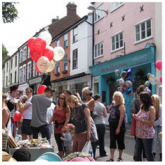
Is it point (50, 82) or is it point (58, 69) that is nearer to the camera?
point (58, 69)

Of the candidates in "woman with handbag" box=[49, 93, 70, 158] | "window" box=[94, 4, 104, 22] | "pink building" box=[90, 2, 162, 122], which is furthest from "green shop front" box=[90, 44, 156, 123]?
"woman with handbag" box=[49, 93, 70, 158]

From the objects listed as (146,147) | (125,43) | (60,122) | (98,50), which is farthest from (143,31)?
(146,147)

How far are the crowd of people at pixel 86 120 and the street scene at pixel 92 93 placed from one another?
2 centimetres

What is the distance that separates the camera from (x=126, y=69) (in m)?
15.7

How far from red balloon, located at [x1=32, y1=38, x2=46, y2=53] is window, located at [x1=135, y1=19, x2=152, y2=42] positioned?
8.38 meters

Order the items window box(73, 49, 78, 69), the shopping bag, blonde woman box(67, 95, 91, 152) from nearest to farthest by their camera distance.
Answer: the shopping bag → blonde woman box(67, 95, 91, 152) → window box(73, 49, 78, 69)

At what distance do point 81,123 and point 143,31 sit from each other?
10.7m

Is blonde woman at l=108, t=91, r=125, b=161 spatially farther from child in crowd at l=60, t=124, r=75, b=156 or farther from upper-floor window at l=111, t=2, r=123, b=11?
upper-floor window at l=111, t=2, r=123, b=11

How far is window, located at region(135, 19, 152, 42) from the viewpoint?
13594mm

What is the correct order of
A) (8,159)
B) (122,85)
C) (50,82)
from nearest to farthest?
(8,159), (122,85), (50,82)

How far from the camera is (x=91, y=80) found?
20188mm

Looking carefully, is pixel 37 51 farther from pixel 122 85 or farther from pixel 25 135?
pixel 122 85

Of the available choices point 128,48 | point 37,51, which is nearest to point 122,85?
point 128,48

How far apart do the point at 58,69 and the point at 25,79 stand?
1222cm
